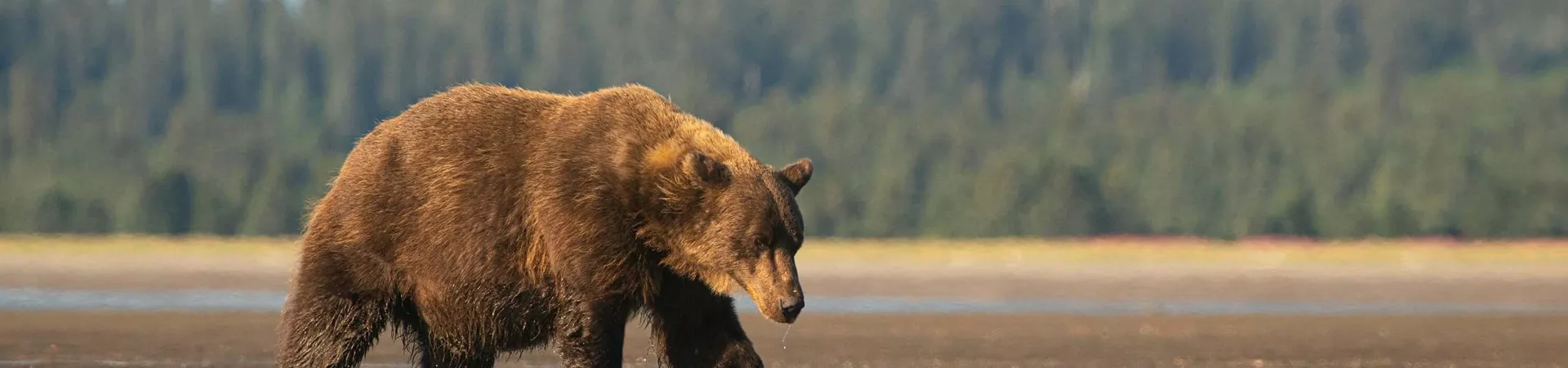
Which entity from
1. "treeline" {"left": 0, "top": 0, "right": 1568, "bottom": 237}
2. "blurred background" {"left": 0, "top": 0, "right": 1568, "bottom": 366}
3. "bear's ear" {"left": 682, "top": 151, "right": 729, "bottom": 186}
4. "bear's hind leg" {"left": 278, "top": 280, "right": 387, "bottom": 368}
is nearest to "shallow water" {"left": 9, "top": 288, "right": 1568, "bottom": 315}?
"blurred background" {"left": 0, "top": 0, "right": 1568, "bottom": 366}

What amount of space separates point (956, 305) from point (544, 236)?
669 inches

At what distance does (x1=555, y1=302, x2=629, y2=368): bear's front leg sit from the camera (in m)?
7.42

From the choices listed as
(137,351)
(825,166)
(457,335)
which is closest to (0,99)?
(825,166)

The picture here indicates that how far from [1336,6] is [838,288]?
81.9 meters

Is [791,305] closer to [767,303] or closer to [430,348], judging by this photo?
[767,303]

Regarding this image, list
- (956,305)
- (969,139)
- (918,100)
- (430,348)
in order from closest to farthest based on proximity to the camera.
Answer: (430,348), (956,305), (969,139), (918,100)

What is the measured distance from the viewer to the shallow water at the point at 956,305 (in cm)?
2228

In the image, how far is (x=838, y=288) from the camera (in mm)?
28859

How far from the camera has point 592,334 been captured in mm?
7426

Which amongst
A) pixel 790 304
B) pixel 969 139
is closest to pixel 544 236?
pixel 790 304

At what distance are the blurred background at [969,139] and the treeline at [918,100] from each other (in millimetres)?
218

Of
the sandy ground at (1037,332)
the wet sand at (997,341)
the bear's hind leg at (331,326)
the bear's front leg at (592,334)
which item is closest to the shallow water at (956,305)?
the sandy ground at (1037,332)

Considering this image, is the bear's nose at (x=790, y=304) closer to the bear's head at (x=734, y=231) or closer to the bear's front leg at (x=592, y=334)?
the bear's head at (x=734, y=231)

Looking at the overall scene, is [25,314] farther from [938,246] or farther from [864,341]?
[938,246]
